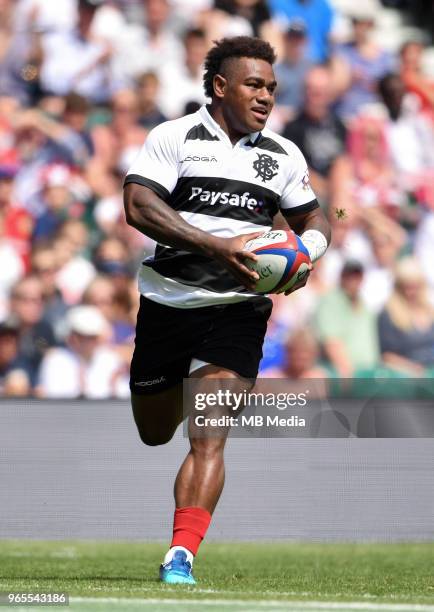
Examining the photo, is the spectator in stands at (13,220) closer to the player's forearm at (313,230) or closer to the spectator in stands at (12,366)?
the spectator in stands at (12,366)

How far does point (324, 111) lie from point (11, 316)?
3925 millimetres

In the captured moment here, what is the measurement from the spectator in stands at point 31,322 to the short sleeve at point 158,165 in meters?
4.81

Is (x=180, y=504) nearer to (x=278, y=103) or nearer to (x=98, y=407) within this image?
(x=98, y=407)

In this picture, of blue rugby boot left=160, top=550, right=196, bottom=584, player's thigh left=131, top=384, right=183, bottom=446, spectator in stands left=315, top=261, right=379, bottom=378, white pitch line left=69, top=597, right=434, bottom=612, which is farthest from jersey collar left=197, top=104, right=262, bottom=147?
spectator in stands left=315, top=261, right=379, bottom=378

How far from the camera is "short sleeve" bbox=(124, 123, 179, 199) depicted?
5.83 m

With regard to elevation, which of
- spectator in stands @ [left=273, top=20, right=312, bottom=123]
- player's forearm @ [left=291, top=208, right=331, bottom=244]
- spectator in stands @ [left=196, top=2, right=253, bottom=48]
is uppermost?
spectator in stands @ [left=196, top=2, right=253, bottom=48]

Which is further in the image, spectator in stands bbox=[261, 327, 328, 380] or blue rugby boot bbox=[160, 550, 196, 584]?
spectator in stands bbox=[261, 327, 328, 380]

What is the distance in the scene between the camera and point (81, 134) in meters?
12.0

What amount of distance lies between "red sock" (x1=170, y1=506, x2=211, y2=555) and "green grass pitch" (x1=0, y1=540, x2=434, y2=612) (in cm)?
20

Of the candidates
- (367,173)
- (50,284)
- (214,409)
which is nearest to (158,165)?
(214,409)

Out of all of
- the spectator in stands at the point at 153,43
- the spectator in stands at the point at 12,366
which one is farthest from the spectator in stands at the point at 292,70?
the spectator in stands at the point at 12,366

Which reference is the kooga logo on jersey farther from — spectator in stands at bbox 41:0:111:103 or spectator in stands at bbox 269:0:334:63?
spectator in stands at bbox 269:0:334:63

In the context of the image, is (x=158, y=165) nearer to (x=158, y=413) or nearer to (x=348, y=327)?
(x=158, y=413)

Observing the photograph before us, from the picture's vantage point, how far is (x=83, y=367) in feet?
34.2
